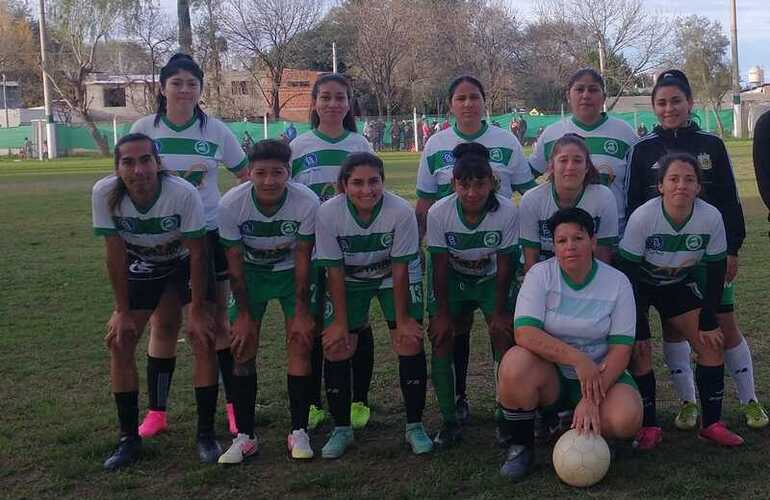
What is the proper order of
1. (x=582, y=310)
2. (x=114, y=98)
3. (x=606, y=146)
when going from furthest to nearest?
(x=114, y=98), (x=606, y=146), (x=582, y=310)

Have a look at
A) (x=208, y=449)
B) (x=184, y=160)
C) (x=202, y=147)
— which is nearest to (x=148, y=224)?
(x=184, y=160)

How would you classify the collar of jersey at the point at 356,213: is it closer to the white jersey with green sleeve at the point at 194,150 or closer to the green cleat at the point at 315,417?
the white jersey with green sleeve at the point at 194,150

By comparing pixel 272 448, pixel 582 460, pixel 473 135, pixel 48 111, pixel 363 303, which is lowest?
pixel 272 448

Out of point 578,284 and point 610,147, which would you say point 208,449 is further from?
point 610,147

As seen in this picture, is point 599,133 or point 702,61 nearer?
point 599,133

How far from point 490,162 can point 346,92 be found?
35.1 inches

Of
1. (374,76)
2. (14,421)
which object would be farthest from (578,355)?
(374,76)

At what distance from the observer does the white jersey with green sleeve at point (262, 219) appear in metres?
4.47

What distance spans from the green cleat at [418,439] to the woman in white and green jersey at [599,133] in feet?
5.08

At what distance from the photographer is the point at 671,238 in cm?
439

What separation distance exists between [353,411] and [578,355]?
1464 millimetres

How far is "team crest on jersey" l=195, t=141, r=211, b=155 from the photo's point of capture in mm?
4820

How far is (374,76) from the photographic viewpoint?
4856 centimetres

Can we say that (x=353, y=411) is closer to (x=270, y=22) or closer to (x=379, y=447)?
(x=379, y=447)
